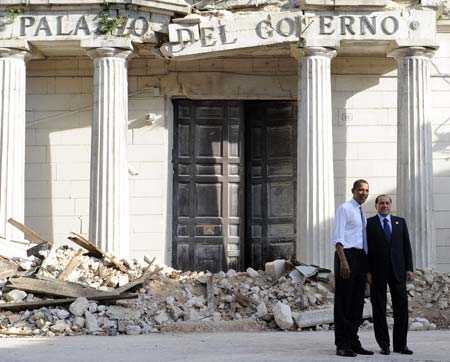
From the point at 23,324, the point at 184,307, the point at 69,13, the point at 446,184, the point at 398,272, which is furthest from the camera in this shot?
the point at 446,184

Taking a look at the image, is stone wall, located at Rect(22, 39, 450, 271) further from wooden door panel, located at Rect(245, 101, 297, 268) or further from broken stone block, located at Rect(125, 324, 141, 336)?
broken stone block, located at Rect(125, 324, 141, 336)

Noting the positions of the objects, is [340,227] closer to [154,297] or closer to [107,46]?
[154,297]

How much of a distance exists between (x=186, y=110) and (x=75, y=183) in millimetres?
2822

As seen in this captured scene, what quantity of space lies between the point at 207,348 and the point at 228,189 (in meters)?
8.99

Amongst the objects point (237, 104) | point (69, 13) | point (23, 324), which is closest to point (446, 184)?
point (237, 104)

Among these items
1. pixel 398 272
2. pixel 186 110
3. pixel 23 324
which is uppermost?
pixel 186 110

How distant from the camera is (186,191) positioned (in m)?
21.3

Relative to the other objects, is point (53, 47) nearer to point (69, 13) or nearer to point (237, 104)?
point (69, 13)

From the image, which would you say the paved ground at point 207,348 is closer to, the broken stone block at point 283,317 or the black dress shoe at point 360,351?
the black dress shoe at point 360,351

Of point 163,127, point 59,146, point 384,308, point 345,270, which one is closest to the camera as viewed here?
point 345,270

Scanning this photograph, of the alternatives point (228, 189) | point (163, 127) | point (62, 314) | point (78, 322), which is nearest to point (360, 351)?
point (78, 322)

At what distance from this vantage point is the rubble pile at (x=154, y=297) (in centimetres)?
1491

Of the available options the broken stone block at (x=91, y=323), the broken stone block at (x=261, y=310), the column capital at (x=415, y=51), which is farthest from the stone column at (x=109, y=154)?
the column capital at (x=415, y=51)

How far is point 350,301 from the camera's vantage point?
11180 mm
